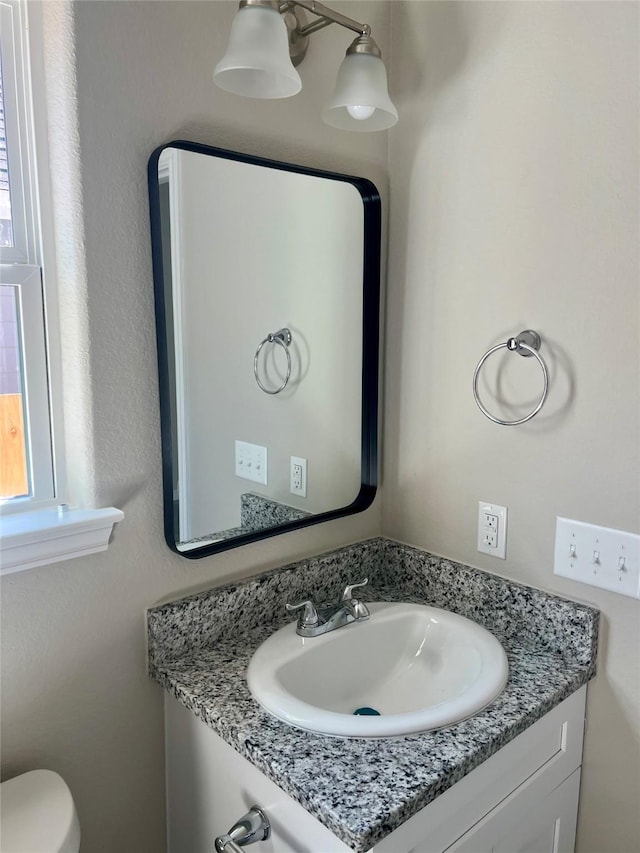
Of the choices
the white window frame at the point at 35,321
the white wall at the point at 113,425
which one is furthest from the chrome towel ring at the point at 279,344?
the white window frame at the point at 35,321

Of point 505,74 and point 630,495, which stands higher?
point 505,74

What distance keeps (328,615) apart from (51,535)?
0.53 meters

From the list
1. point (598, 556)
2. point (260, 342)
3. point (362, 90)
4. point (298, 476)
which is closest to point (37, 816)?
point (298, 476)

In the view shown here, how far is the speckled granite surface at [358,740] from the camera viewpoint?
851 millimetres

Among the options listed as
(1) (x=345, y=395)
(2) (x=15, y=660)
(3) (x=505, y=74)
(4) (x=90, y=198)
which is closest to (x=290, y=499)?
(1) (x=345, y=395)

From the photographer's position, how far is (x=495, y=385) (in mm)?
1270

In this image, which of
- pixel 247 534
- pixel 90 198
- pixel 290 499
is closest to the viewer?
pixel 90 198

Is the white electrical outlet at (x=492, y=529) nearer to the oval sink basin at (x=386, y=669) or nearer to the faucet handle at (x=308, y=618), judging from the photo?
the oval sink basin at (x=386, y=669)

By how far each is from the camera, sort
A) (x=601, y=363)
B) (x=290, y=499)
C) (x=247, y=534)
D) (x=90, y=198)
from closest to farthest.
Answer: (x=90, y=198) < (x=601, y=363) < (x=247, y=534) < (x=290, y=499)

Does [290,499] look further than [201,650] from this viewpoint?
Yes

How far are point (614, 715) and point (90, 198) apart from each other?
126cm

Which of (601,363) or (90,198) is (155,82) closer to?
(90,198)

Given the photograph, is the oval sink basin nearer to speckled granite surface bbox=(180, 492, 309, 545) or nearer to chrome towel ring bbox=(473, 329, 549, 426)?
speckled granite surface bbox=(180, 492, 309, 545)

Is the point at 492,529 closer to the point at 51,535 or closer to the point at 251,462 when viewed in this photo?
the point at 251,462
